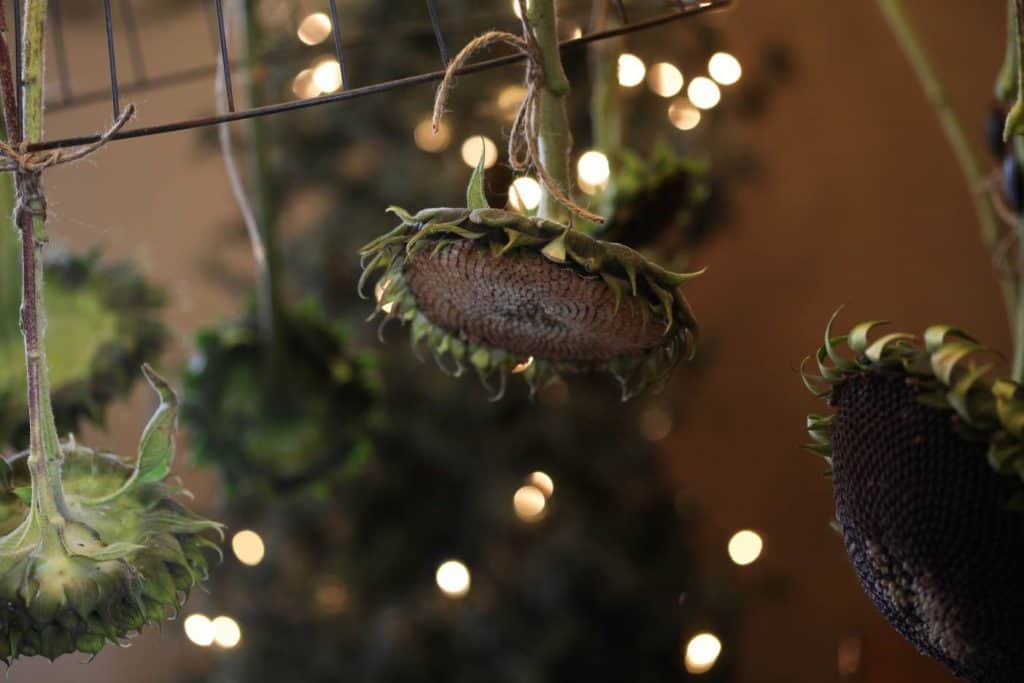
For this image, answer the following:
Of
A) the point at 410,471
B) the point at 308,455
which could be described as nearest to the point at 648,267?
the point at 308,455

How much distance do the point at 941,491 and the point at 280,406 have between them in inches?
19.5

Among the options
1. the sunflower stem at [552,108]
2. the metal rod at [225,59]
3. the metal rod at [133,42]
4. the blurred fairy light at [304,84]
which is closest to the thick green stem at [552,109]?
the sunflower stem at [552,108]

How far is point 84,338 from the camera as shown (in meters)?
0.69

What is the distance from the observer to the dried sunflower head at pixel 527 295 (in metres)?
0.41

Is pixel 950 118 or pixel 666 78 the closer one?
pixel 950 118

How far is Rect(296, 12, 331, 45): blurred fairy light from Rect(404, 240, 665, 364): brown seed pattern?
0.95 meters

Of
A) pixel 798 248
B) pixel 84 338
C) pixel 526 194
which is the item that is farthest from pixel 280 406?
pixel 798 248

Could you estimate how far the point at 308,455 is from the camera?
772 millimetres

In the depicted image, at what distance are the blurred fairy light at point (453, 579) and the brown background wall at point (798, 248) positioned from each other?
0.56 metres

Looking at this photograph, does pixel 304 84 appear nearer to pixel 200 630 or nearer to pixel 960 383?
pixel 200 630

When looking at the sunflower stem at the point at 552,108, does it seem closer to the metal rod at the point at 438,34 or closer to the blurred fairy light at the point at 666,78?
the metal rod at the point at 438,34

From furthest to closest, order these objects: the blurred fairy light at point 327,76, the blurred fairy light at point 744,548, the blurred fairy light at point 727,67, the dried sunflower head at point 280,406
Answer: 1. the blurred fairy light at point 744,548
2. the blurred fairy light at point 327,76
3. the blurred fairy light at point 727,67
4. the dried sunflower head at point 280,406

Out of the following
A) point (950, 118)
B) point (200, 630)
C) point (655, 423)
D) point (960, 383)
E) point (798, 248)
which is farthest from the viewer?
point (798, 248)

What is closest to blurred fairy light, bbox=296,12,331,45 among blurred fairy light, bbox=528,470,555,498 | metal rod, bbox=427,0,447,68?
blurred fairy light, bbox=528,470,555,498
